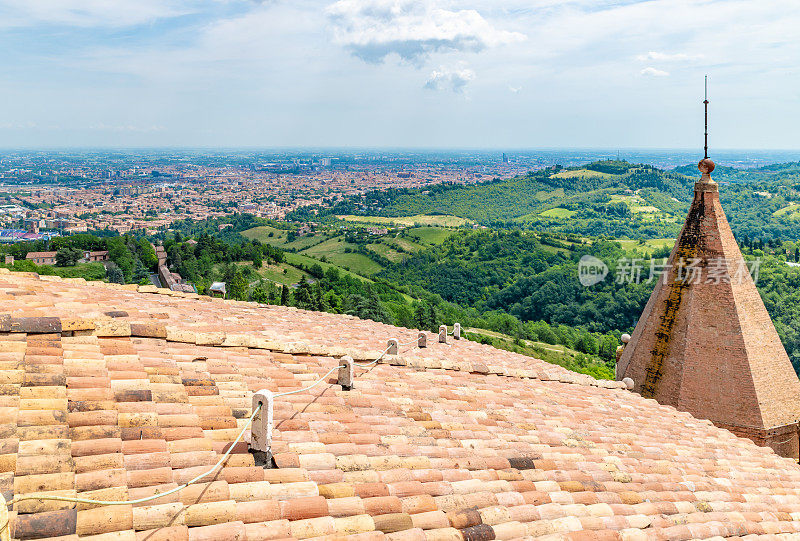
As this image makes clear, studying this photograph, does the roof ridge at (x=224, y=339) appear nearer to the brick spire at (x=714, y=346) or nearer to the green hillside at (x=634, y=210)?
the brick spire at (x=714, y=346)

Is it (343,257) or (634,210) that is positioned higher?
(634,210)

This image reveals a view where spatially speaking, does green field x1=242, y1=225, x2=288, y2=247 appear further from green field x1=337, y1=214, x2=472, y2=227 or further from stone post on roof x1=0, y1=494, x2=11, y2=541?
stone post on roof x1=0, y1=494, x2=11, y2=541

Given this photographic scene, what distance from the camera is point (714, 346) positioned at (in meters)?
12.3

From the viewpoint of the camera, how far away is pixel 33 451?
311 cm

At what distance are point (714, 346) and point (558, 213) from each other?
16565cm

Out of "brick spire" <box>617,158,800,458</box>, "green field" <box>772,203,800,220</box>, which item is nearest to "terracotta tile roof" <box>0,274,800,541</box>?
"brick spire" <box>617,158,800,458</box>

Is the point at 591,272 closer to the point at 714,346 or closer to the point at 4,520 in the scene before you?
the point at 714,346

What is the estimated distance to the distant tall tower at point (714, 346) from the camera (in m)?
11.9

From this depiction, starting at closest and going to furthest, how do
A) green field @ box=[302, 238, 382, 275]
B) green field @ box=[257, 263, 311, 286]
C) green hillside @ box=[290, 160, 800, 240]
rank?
green field @ box=[257, 263, 311, 286]
green field @ box=[302, 238, 382, 275]
green hillside @ box=[290, 160, 800, 240]

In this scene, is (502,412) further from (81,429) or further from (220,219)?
(220,219)

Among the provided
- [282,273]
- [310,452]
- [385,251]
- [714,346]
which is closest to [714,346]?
[714,346]

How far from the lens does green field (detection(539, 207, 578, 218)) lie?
168 meters

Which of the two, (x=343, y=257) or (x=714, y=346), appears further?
(x=343, y=257)

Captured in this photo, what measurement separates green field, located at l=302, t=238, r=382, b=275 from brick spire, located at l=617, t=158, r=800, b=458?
83.6m
